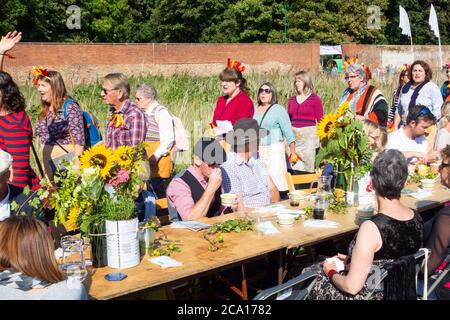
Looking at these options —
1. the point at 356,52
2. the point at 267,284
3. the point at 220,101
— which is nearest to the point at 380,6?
the point at 356,52

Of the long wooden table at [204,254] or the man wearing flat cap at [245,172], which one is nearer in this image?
the long wooden table at [204,254]

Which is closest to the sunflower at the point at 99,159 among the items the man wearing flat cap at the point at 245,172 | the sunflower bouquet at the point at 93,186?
the sunflower bouquet at the point at 93,186

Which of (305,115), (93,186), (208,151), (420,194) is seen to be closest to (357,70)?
(305,115)

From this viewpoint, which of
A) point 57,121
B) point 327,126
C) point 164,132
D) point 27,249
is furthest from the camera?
point 164,132

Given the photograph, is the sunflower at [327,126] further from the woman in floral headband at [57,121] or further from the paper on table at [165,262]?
the woman in floral headband at [57,121]

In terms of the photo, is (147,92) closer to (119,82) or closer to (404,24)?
(119,82)

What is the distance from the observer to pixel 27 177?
432 centimetres

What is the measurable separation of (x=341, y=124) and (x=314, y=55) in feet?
111

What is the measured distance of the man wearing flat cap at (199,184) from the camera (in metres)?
4.11

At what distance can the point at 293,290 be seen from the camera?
10.1 ft

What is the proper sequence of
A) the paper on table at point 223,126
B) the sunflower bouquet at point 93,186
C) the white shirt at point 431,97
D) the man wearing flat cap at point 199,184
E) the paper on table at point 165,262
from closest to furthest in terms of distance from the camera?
1. the sunflower bouquet at point 93,186
2. the paper on table at point 165,262
3. the man wearing flat cap at point 199,184
4. the paper on table at point 223,126
5. the white shirt at point 431,97

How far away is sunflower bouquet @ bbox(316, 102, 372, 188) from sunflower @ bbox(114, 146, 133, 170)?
174 cm

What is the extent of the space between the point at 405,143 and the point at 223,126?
1.98 meters

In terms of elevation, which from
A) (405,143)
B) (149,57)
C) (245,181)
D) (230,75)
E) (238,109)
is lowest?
(245,181)
